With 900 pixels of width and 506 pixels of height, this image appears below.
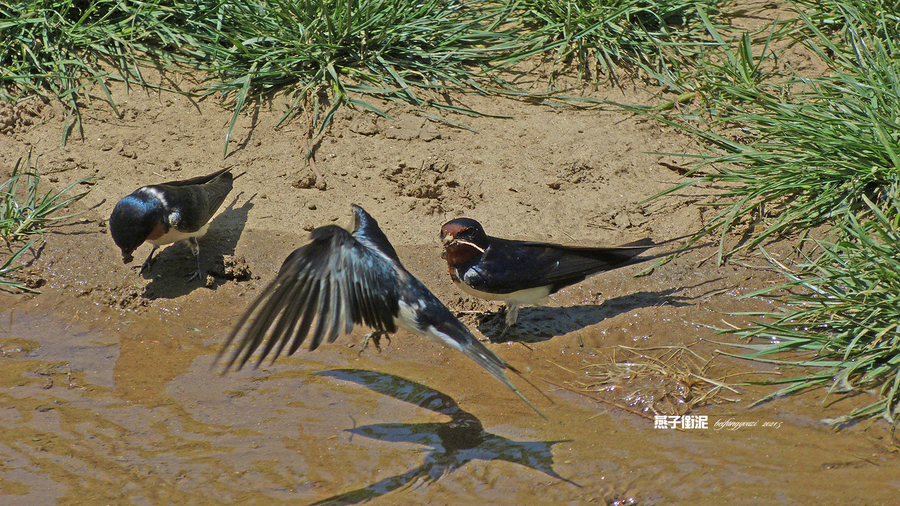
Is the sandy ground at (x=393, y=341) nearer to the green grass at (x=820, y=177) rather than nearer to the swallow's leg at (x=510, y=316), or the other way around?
the swallow's leg at (x=510, y=316)

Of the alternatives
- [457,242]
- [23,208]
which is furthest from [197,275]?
[457,242]

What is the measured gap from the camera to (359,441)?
3574 mm

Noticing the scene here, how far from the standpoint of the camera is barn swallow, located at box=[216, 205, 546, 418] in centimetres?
300

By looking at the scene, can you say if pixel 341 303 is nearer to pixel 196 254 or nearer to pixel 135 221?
pixel 135 221

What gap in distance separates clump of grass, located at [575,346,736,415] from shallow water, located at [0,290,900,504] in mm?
133

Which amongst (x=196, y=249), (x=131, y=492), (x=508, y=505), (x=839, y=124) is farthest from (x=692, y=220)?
(x=131, y=492)

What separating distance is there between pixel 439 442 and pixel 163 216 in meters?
2.27

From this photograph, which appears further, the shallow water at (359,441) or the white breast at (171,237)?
the white breast at (171,237)

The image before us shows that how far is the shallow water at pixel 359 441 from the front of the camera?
3207 millimetres

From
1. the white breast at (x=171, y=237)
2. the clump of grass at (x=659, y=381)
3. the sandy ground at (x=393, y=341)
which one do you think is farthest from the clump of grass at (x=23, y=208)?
the clump of grass at (x=659, y=381)

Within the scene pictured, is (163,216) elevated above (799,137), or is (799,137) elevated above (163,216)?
(799,137)

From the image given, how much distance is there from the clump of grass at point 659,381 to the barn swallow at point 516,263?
561 millimetres

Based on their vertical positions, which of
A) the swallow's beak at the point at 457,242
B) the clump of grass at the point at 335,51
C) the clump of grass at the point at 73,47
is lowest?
the swallow's beak at the point at 457,242

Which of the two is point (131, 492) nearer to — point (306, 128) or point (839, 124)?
point (306, 128)
